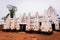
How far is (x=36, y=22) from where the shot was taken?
162cm

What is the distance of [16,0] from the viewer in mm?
1987

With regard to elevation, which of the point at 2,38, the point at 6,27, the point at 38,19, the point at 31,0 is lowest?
the point at 2,38

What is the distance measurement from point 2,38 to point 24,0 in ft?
2.31

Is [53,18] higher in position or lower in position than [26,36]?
higher

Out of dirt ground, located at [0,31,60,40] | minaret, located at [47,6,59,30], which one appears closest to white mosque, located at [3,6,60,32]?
minaret, located at [47,6,59,30]

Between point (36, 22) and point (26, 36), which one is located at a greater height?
point (36, 22)

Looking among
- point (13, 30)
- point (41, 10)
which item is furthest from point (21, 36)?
point (41, 10)

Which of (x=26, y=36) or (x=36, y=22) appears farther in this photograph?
(x=36, y=22)

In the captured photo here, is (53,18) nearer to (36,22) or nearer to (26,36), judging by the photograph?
(36,22)

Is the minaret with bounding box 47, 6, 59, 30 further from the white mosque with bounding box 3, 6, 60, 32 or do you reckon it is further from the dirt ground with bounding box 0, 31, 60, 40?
the dirt ground with bounding box 0, 31, 60, 40

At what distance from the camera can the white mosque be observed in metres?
1.53

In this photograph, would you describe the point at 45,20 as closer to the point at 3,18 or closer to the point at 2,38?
the point at 2,38

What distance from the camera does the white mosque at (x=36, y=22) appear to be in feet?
5.03

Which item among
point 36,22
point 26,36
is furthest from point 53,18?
point 26,36
